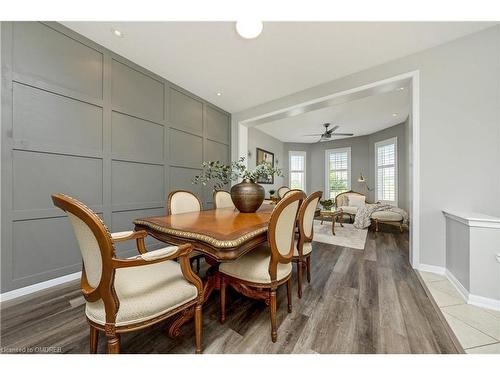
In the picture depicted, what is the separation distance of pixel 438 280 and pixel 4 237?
4.29 m

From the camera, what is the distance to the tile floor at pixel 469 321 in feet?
3.87

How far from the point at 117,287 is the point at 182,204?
1.16m

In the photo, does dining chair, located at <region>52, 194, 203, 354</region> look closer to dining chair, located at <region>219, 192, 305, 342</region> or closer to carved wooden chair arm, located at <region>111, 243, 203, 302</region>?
carved wooden chair arm, located at <region>111, 243, 203, 302</region>

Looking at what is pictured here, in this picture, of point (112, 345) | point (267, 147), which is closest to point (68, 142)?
point (112, 345)

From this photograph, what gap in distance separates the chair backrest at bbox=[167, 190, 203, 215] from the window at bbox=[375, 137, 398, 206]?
588 cm

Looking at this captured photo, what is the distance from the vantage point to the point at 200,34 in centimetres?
206

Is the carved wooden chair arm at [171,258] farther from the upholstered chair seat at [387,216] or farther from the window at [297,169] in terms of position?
the window at [297,169]

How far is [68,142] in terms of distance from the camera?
2018mm

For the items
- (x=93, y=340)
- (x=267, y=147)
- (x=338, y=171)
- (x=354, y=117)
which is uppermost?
(x=354, y=117)

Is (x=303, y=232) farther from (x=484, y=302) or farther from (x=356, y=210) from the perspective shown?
(x=356, y=210)
